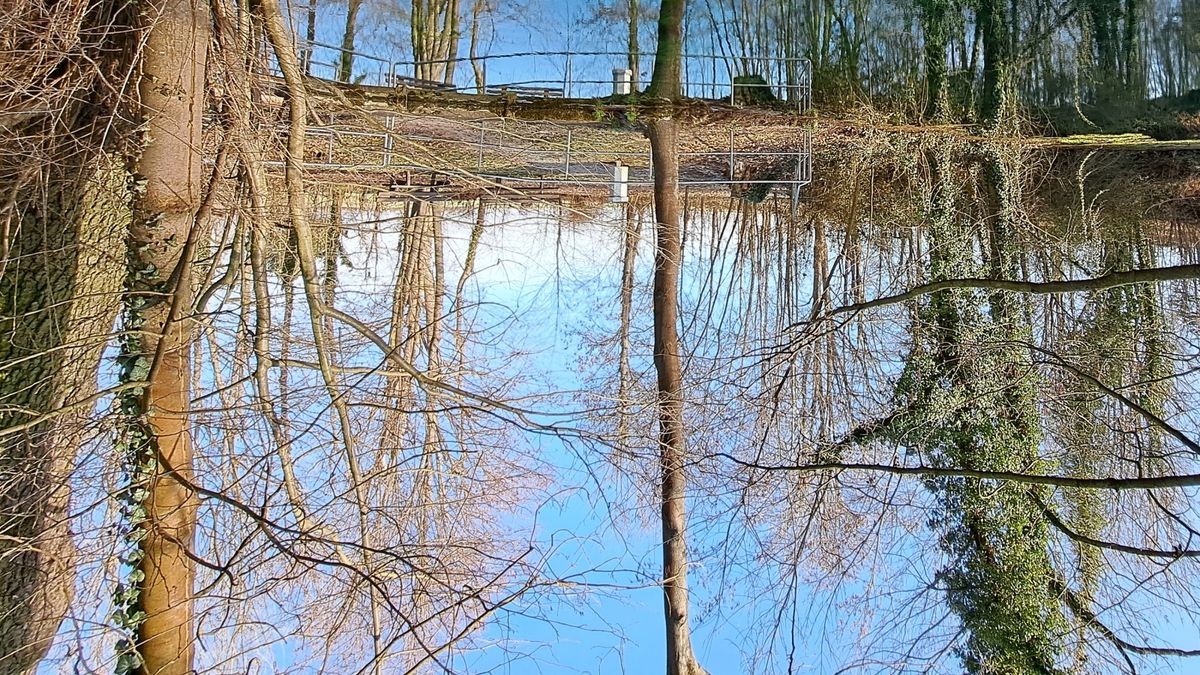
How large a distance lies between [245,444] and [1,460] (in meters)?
0.82

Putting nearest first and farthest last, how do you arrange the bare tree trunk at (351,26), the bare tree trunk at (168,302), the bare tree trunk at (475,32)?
the bare tree trunk at (168,302), the bare tree trunk at (351,26), the bare tree trunk at (475,32)

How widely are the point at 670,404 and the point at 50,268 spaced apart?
4048 millimetres

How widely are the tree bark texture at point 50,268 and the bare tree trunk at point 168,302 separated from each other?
0.47ft

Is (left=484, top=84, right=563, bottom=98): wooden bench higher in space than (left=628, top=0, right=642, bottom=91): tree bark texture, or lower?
lower


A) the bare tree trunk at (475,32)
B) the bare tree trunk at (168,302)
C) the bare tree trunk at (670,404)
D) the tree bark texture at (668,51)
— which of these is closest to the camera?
the bare tree trunk at (168,302)

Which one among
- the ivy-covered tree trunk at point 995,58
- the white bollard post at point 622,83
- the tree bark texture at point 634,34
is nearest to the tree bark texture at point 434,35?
the tree bark texture at point 634,34

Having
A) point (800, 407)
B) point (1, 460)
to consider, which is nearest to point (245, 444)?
point (1, 460)

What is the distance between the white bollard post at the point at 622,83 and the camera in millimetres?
8297

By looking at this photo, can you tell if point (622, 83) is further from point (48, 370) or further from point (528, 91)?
point (48, 370)

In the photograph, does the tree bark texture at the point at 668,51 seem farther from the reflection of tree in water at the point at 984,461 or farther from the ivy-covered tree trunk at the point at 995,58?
the ivy-covered tree trunk at the point at 995,58

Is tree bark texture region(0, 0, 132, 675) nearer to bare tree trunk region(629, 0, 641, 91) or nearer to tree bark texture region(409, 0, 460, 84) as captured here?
bare tree trunk region(629, 0, 641, 91)

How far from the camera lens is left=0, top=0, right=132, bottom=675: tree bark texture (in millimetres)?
2754

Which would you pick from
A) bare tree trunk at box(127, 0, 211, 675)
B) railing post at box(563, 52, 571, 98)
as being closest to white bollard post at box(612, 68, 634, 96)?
railing post at box(563, 52, 571, 98)

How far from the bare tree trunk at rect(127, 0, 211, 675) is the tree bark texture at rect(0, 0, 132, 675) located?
144 millimetres
